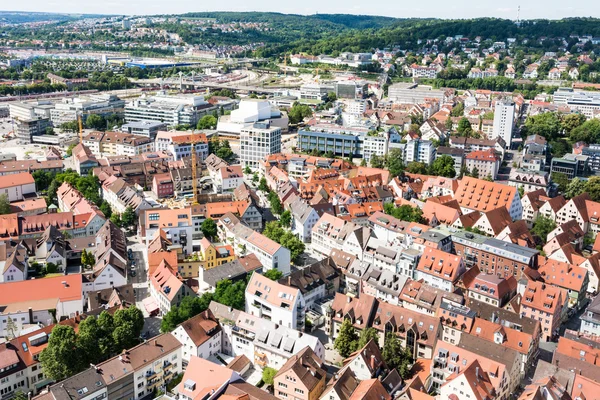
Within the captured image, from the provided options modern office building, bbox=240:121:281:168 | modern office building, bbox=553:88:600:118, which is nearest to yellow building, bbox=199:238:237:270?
modern office building, bbox=240:121:281:168

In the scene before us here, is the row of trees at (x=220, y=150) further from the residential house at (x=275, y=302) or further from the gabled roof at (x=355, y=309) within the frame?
the gabled roof at (x=355, y=309)

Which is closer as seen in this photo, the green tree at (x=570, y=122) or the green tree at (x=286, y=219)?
the green tree at (x=286, y=219)

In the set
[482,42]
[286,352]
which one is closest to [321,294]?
[286,352]

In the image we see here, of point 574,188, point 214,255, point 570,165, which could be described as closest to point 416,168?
point 574,188

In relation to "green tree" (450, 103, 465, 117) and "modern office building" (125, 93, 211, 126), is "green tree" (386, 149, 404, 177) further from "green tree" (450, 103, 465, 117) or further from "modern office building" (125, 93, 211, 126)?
"modern office building" (125, 93, 211, 126)

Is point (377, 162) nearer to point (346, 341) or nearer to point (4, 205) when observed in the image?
point (346, 341)

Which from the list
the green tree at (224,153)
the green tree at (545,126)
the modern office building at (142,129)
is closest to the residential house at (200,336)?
the green tree at (224,153)
